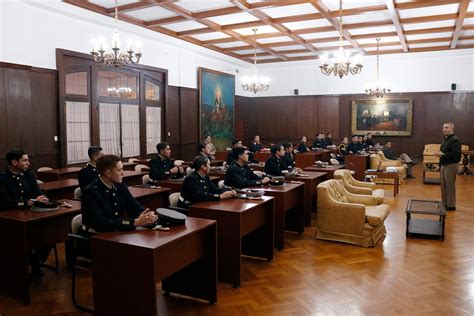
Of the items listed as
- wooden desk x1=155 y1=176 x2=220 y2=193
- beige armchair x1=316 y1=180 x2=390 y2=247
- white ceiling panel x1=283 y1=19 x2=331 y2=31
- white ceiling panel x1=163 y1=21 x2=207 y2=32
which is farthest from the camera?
white ceiling panel x1=163 y1=21 x2=207 y2=32

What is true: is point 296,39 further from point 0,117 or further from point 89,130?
point 0,117

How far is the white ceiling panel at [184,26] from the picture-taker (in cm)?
1046

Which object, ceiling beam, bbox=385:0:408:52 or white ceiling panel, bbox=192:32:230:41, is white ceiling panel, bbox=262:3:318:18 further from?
white ceiling panel, bbox=192:32:230:41

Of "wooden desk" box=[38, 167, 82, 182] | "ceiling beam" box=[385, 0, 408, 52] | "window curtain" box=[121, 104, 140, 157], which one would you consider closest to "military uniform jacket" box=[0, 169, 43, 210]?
"wooden desk" box=[38, 167, 82, 182]

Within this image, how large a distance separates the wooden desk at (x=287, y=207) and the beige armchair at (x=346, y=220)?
1.17 ft

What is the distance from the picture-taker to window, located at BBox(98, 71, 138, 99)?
376 inches

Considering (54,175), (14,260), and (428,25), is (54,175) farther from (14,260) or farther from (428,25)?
(428,25)

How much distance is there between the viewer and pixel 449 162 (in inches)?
284

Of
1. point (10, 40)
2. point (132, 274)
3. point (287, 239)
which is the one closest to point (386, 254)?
point (287, 239)

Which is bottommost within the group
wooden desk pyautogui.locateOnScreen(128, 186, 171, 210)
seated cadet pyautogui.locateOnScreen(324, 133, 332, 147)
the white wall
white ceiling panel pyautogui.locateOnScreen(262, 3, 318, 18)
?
wooden desk pyautogui.locateOnScreen(128, 186, 171, 210)

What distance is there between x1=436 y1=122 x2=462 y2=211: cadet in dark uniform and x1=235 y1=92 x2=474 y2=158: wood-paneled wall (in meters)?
8.48

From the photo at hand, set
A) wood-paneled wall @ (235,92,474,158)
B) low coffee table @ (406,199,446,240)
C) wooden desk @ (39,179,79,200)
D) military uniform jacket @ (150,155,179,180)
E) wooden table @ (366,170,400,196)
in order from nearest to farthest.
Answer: wooden desk @ (39,179,79,200) < low coffee table @ (406,199,446,240) < military uniform jacket @ (150,155,179,180) < wooden table @ (366,170,400,196) < wood-paneled wall @ (235,92,474,158)

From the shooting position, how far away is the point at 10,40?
7438 millimetres

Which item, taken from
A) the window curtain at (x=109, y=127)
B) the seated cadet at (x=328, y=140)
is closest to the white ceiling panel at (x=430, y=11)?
the seated cadet at (x=328, y=140)
